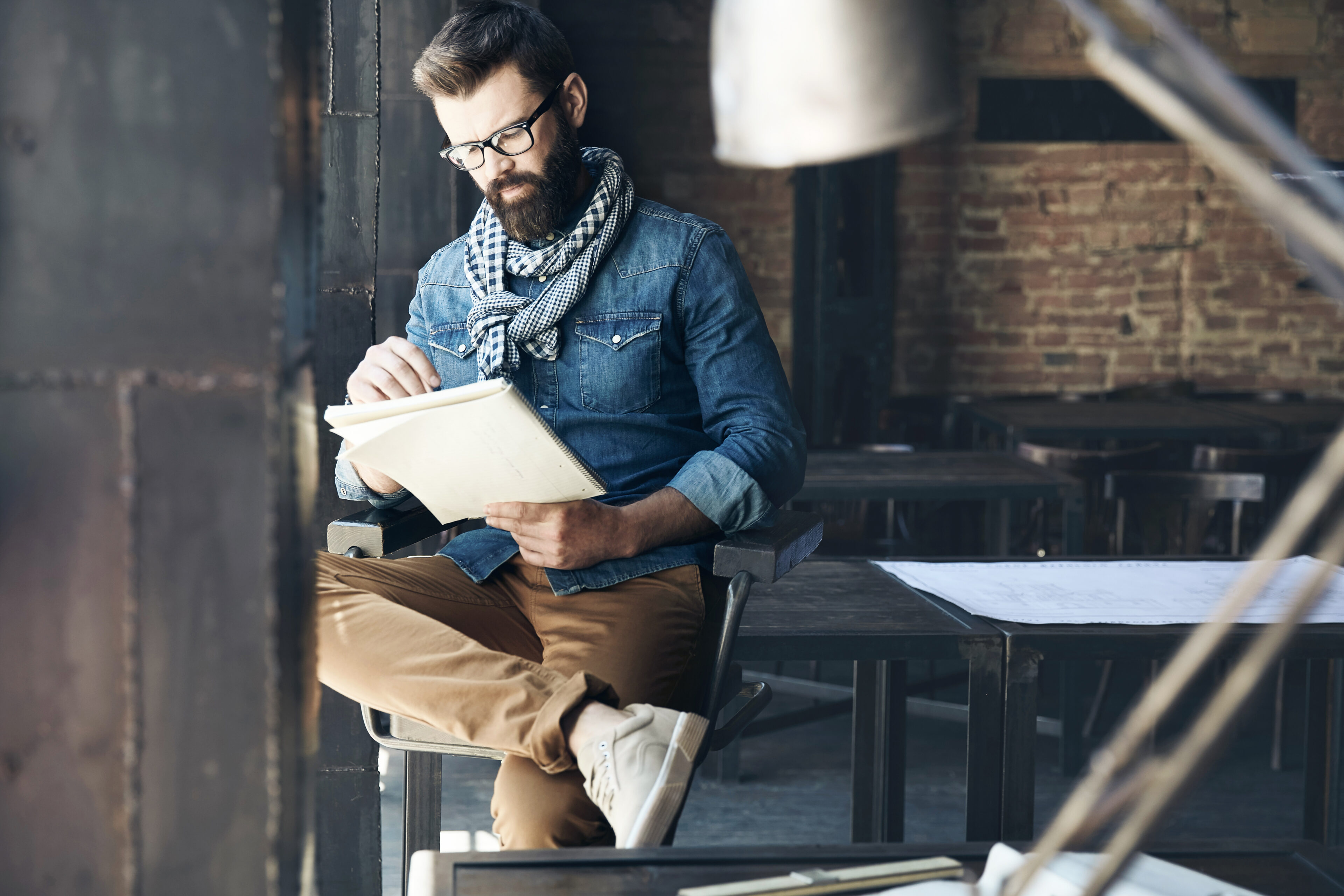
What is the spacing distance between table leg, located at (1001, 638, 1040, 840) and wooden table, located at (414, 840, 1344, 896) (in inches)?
17.2

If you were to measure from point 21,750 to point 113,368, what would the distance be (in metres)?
0.21

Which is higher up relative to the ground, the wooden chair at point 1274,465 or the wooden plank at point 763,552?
the wooden plank at point 763,552

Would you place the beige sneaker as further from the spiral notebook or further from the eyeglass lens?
the eyeglass lens

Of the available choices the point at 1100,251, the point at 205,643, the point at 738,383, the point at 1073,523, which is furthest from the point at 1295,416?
the point at 205,643

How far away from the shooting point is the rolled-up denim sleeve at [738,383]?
1696mm

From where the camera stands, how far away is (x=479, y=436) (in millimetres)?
→ 1403

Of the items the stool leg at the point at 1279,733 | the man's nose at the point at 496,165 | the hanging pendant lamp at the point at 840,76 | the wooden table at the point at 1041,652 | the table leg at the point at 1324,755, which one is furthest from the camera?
the stool leg at the point at 1279,733

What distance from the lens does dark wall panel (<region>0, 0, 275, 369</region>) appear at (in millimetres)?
611

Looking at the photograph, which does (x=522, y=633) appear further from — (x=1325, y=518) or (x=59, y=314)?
(x=1325, y=518)

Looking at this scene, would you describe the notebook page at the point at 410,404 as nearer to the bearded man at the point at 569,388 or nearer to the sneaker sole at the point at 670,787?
the bearded man at the point at 569,388

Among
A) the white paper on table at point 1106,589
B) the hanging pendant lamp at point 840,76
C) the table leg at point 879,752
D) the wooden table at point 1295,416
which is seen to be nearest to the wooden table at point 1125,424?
the wooden table at point 1295,416

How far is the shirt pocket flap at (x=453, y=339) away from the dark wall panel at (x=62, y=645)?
49.5 inches

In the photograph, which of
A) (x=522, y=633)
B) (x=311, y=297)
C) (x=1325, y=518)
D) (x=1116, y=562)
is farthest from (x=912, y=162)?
(x=311, y=297)

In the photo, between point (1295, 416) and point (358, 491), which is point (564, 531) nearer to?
point (358, 491)
